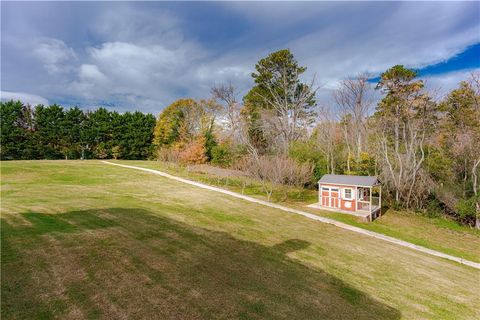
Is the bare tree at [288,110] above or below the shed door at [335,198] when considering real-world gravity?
above

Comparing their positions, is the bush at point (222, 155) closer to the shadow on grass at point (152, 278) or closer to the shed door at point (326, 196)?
the shed door at point (326, 196)

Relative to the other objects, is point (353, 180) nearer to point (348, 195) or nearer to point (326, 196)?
point (348, 195)

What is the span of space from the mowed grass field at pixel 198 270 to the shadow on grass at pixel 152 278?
0.09ft

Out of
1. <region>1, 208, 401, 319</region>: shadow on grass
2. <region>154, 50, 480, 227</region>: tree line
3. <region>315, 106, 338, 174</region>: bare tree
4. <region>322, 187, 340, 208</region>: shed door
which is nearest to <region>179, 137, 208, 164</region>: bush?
<region>154, 50, 480, 227</region>: tree line

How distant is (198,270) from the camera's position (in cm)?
640

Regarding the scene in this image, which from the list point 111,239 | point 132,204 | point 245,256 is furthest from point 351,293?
point 132,204

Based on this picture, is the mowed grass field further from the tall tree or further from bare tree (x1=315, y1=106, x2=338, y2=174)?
the tall tree

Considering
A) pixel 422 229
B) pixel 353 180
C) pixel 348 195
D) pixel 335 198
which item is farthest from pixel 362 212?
pixel 422 229

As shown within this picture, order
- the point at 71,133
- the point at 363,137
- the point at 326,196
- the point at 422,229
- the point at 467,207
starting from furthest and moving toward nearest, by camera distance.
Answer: the point at 71,133, the point at 363,137, the point at 326,196, the point at 467,207, the point at 422,229

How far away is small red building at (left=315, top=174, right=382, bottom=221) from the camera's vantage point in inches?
700

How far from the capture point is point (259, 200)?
63.1 ft

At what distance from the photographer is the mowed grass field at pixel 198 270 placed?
472 centimetres

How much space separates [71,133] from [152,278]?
43.0m

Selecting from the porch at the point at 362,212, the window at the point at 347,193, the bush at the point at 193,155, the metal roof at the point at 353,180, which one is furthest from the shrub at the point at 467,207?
the bush at the point at 193,155
